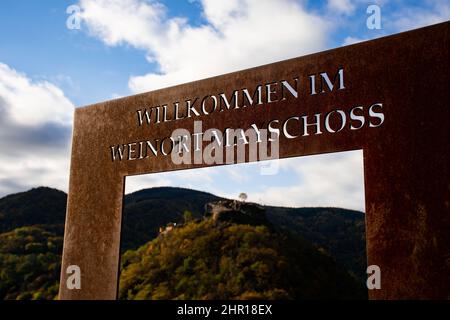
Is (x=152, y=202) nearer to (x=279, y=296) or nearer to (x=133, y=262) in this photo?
(x=133, y=262)

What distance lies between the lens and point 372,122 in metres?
4.40

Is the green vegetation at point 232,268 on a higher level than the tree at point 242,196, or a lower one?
lower

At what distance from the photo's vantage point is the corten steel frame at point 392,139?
401 cm

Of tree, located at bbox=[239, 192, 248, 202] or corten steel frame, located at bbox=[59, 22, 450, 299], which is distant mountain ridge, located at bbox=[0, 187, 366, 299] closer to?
tree, located at bbox=[239, 192, 248, 202]

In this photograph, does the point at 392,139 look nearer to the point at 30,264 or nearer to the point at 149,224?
the point at 30,264

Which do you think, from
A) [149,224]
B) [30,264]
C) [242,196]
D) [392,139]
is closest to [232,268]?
[242,196]

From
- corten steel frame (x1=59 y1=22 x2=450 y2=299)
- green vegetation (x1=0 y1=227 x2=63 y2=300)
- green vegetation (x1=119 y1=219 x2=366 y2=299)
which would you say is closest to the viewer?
corten steel frame (x1=59 y1=22 x2=450 y2=299)

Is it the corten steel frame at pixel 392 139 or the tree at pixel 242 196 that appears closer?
the corten steel frame at pixel 392 139

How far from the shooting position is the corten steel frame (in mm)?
4008

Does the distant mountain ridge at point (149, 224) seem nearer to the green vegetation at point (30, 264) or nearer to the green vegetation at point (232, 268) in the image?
the green vegetation at point (30, 264)

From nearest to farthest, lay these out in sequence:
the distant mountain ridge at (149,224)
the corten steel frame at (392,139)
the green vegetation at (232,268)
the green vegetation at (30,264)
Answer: the corten steel frame at (392,139) → the green vegetation at (232,268) → the green vegetation at (30,264) → the distant mountain ridge at (149,224)

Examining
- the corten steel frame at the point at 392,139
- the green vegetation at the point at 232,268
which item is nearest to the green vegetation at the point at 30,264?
the green vegetation at the point at 232,268

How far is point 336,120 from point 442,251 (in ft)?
4.74

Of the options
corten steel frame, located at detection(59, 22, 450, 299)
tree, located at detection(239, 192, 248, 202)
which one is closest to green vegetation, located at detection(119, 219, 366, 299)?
tree, located at detection(239, 192, 248, 202)
